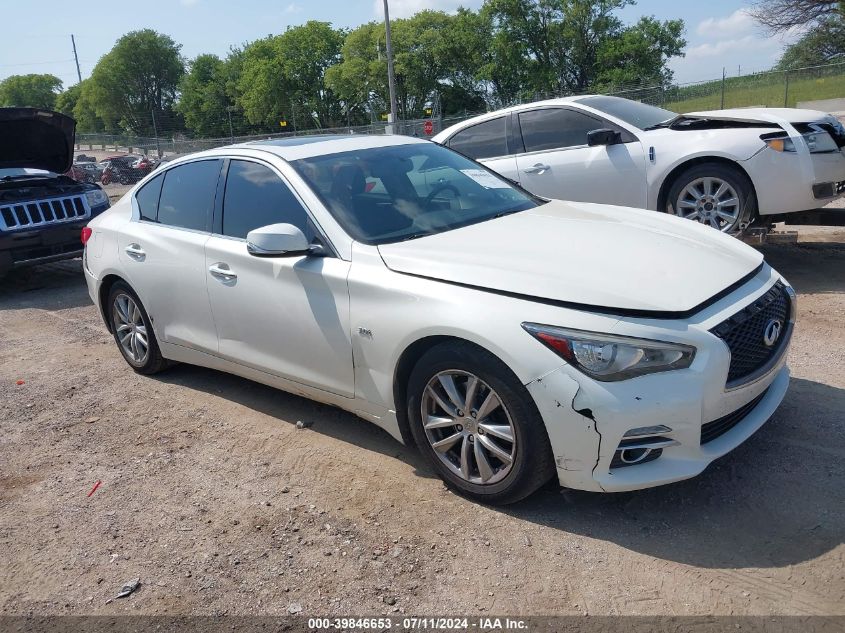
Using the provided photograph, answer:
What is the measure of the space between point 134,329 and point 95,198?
4.79 m

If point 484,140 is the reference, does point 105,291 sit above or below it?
below

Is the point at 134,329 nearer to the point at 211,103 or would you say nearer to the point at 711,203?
the point at 711,203

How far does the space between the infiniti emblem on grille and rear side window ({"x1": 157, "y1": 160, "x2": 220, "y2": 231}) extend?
3218 millimetres

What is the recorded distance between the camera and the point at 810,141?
20.6ft

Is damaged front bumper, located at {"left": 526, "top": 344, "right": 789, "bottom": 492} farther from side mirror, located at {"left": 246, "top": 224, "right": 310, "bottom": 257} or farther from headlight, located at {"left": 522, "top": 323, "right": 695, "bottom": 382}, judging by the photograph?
side mirror, located at {"left": 246, "top": 224, "right": 310, "bottom": 257}

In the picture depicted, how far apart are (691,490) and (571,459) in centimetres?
73

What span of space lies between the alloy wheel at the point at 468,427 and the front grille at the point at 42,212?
7.13 meters

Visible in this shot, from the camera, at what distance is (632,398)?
111 inches

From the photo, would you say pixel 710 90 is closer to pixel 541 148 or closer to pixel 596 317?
pixel 541 148

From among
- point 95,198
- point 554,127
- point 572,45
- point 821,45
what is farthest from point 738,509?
point 572,45

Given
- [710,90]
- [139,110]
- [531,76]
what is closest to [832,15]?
[710,90]

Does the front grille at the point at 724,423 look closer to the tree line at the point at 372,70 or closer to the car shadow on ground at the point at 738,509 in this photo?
the car shadow on ground at the point at 738,509

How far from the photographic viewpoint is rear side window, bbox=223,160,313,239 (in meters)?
4.04

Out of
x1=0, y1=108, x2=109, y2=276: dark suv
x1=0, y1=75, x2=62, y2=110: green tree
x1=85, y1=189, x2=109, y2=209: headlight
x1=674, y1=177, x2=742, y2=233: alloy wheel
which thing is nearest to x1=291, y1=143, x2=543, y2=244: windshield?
x1=674, y1=177, x2=742, y2=233: alloy wheel
